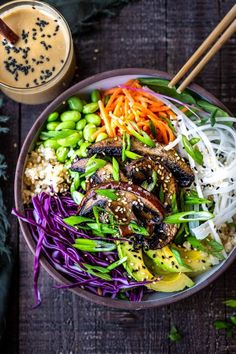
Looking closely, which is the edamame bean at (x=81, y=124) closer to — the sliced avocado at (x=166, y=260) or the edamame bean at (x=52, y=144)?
the edamame bean at (x=52, y=144)

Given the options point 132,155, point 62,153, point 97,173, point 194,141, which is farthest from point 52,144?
point 194,141

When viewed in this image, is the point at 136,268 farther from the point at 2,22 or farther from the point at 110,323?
the point at 2,22

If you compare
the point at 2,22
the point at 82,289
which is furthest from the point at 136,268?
the point at 2,22

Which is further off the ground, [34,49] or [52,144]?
[34,49]

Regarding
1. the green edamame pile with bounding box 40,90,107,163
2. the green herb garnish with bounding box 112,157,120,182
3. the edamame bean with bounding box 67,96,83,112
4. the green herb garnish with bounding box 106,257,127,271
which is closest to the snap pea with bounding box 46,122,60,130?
the green edamame pile with bounding box 40,90,107,163

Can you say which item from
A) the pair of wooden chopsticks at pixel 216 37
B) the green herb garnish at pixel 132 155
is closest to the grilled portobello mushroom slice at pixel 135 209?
the green herb garnish at pixel 132 155

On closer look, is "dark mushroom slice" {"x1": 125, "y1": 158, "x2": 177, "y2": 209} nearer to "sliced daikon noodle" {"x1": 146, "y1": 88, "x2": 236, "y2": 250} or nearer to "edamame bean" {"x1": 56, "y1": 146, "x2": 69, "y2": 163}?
"sliced daikon noodle" {"x1": 146, "y1": 88, "x2": 236, "y2": 250}

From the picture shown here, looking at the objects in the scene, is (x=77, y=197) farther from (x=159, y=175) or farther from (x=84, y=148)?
(x=159, y=175)
